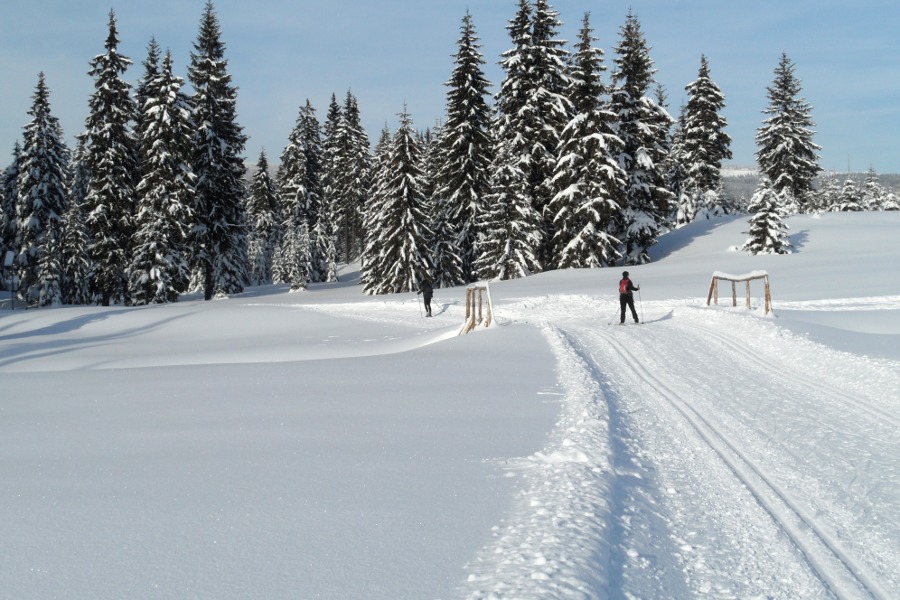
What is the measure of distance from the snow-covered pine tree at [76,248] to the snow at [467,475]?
38654mm

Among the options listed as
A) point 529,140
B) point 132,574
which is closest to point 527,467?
point 132,574

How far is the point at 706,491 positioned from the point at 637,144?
127ft

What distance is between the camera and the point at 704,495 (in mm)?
5629

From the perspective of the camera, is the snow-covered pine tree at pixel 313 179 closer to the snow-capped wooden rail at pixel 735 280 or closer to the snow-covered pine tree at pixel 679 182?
the snow-covered pine tree at pixel 679 182

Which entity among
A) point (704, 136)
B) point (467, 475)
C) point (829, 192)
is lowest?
point (467, 475)

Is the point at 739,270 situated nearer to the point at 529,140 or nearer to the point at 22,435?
the point at 529,140

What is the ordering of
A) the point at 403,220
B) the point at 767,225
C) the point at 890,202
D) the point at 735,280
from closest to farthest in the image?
the point at 735,280 < the point at 767,225 < the point at 403,220 < the point at 890,202

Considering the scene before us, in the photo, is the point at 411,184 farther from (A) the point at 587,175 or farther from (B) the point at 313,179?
(B) the point at 313,179

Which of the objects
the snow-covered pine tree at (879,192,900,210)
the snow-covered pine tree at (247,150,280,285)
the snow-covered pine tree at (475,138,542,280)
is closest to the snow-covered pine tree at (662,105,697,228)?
the snow-covered pine tree at (475,138,542,280)

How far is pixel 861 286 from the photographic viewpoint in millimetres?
27344

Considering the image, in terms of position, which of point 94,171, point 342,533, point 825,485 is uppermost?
point 94,171

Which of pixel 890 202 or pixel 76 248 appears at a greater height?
pixel 890 202

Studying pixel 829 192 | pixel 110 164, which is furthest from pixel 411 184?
pixel 829 192

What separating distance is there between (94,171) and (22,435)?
115 feet
